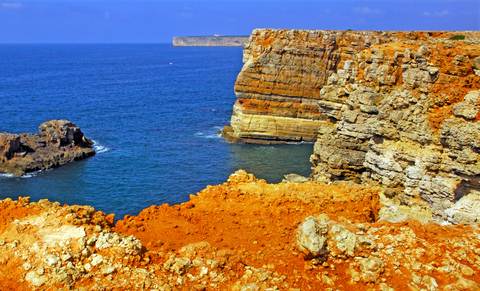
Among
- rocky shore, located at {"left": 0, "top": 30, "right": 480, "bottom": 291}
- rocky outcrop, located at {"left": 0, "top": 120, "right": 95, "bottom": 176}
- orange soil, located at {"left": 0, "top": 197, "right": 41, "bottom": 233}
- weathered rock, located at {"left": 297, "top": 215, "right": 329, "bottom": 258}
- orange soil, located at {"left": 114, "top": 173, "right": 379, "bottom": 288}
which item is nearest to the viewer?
rocky shore, located at {"left": 0, "top": 30, "right": 480, "bottom": 291}

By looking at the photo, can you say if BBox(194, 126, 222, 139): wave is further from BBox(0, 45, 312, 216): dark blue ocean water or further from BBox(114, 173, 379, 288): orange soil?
BBox(114, 173, 379, 288): orange soil

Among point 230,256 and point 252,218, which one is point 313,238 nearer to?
point 230,256

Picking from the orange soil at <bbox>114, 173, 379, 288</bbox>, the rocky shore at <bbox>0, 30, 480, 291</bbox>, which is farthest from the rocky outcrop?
the orange soil at <bbox>114, 173, 379, 288</bbox>

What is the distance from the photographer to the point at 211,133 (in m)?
78.6

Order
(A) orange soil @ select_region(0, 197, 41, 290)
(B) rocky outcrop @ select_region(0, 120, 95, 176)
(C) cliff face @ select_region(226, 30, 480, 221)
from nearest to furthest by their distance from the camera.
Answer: (A) orange soil @ select_region(0, 197, 41, 290), (C) cliff face @ select_region(226, 30, 480, 221), (B) rocky outcrop @ select_region(0, 120, 95, 176)

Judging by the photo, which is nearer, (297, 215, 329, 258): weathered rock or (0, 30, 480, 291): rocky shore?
(0, 30, 480, 291): rocky shore

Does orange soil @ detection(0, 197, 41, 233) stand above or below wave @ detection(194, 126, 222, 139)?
above

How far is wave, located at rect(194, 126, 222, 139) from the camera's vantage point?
76312 mm

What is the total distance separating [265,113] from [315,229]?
5847cm

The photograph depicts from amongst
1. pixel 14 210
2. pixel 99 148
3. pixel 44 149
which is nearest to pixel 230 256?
pixel 14 210

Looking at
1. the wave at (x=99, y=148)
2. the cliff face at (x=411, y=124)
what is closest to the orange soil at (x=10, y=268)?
the cliff face at (x=411, y=124)

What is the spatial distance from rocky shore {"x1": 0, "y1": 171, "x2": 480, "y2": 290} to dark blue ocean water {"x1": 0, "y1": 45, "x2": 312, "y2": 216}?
2905 centimetres

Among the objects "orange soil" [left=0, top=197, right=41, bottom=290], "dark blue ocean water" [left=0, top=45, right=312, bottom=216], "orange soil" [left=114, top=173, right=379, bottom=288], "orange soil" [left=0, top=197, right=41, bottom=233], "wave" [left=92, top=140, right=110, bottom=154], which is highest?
"orange soil" [left=0, top=197, right=41, bottom=233]

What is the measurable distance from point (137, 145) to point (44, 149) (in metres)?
12.8
